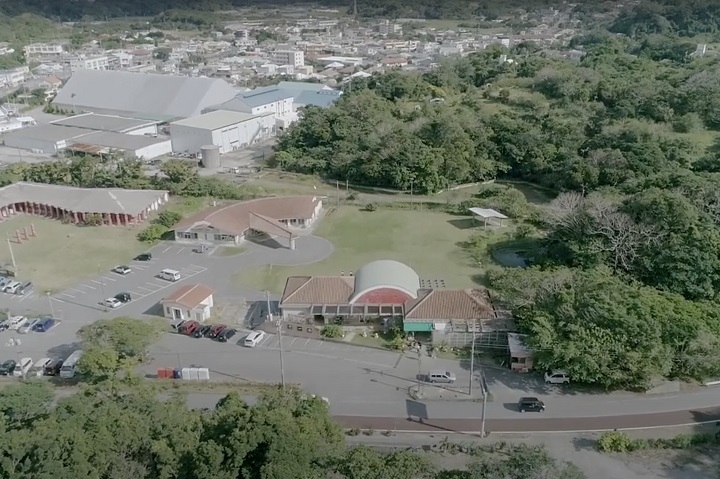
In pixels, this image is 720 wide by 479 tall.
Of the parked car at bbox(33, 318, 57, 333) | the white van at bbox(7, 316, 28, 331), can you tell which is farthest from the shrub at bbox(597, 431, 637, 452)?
the white van at bbox(7, 316, 28, 331)

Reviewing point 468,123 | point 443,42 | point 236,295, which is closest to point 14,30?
point 443,42

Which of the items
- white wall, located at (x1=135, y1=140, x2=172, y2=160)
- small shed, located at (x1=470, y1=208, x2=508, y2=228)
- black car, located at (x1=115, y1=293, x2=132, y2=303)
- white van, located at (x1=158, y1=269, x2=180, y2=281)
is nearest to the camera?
black car, located at (x1=115, y1=293, x2=132, y2=303)

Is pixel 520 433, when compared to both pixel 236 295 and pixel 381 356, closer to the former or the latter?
pixel 381 356

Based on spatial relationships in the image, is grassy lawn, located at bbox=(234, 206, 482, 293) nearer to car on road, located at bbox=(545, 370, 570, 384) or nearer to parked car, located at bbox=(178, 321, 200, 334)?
parked car, located at bbox=(178, 321, 200, 334)

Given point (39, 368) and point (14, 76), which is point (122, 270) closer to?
point (39, 368)

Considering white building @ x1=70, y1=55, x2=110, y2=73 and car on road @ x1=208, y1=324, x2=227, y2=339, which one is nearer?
car on road @ x1=208, y1=324, x2=227, y2=339

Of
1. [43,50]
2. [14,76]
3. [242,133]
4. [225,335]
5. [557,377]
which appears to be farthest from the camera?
[43,50]

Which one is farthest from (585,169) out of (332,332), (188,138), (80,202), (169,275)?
(188,138)
